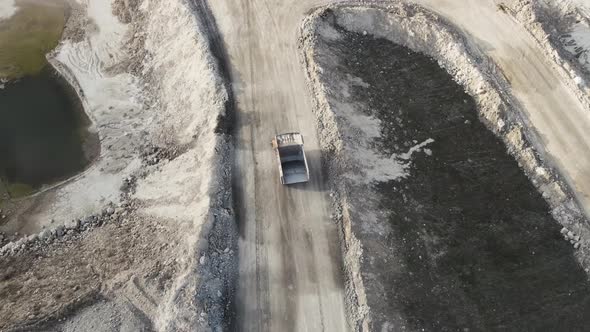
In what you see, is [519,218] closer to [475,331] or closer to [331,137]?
[475,331]

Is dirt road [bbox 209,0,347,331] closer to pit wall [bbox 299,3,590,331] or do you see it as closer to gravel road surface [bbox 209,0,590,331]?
gravel road surface [bbox 209,0,590,331]

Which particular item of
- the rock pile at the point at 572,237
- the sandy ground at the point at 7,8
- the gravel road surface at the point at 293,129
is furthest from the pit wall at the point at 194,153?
the rock pile at the point at 572,237

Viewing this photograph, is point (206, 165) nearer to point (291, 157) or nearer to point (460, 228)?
point (291, 157)

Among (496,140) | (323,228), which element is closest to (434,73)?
(496,140)

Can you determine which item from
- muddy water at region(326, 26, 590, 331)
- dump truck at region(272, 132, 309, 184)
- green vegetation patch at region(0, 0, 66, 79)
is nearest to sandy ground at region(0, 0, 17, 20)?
green vegetation patch at region(0, 0, 66, 79)

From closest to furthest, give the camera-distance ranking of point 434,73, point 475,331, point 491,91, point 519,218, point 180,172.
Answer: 1. point 475,331
2. point 519,218
3. point 180,172
4. point 491,91
5. point 434,73
